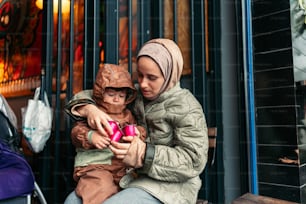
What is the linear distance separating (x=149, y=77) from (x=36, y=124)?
0.90 metres

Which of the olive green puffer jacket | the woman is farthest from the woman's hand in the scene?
the olive green puffer jacket

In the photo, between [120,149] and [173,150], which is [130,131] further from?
[173,150]

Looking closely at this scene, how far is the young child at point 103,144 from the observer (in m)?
1.30

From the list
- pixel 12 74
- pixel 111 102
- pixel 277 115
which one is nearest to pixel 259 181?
pixel 277 115

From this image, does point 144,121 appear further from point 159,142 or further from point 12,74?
point 12,74

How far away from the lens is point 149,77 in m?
1.37

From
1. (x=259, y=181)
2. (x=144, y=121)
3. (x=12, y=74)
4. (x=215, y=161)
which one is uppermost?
(x=12, y=74)

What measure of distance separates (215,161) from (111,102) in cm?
115

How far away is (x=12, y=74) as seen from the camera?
13.4 ft

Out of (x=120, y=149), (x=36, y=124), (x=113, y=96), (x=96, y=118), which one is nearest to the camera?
(x=120, y=149)

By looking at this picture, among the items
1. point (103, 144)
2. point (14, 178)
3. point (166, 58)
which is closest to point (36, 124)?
point (14, 178)

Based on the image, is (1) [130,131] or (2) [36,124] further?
(2) [36,124]

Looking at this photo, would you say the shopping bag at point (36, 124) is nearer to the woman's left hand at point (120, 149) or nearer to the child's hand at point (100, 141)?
the child's hand at point (100, 141)

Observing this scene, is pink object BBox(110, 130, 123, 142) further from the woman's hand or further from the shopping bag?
the shopping bag
